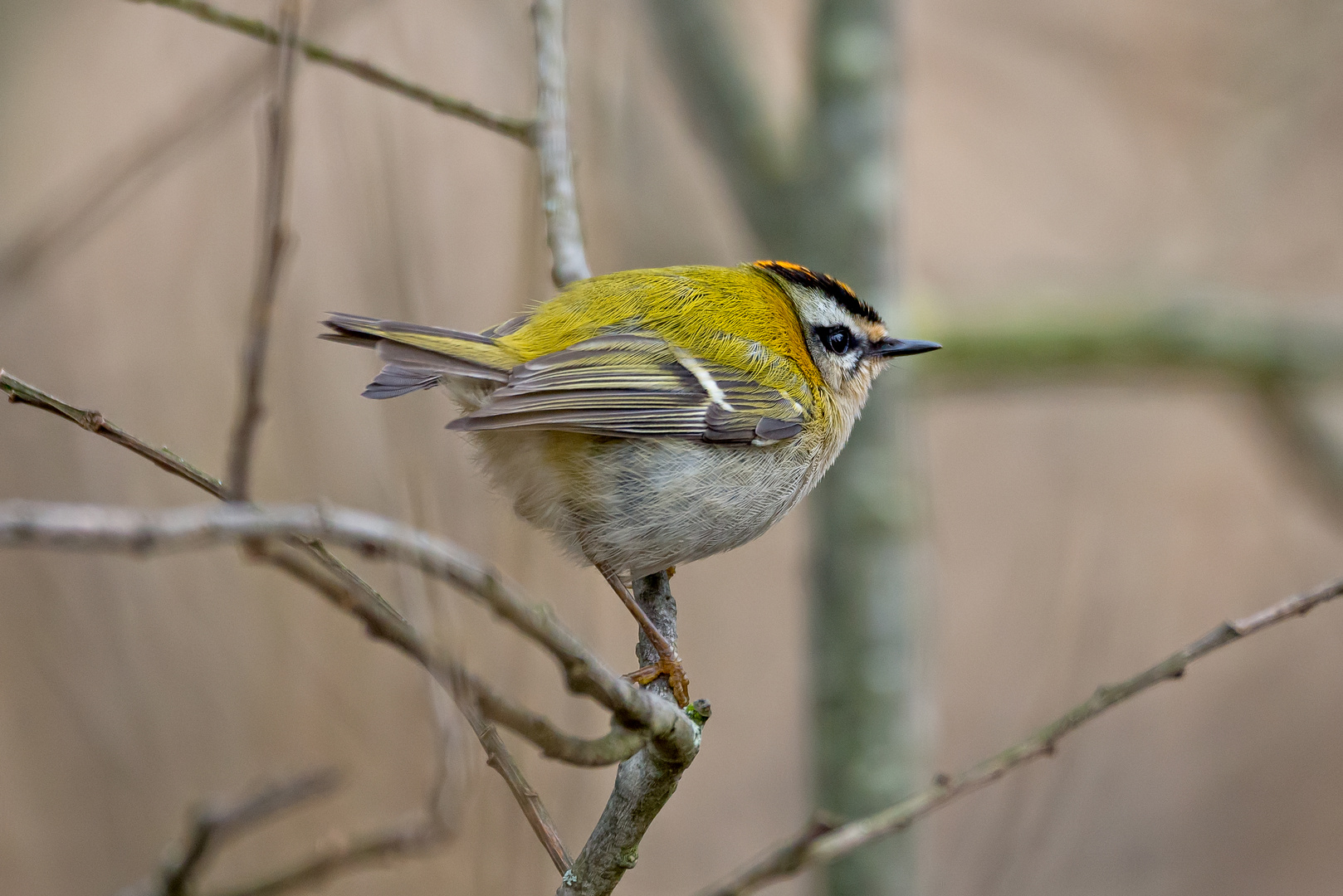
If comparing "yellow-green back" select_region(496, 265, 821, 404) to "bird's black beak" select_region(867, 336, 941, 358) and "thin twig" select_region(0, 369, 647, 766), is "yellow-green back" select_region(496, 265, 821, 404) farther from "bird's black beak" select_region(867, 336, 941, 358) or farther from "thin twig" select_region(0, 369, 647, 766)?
"thin twig" select_region(0, 369, 647, 766)

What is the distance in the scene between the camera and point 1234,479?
6500 mm

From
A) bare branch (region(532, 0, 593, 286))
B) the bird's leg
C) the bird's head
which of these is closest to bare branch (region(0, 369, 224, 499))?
the bird's leg

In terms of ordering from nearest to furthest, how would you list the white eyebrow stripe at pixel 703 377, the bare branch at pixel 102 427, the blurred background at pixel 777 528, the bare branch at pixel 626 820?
the bare branch at pixel 102 427
the bare branch at pixel 626 820
the white eyebrow stripe at pixel 703 377
the blurred background at pixel 777 528

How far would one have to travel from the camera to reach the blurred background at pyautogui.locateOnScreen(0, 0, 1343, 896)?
3307 millimetres

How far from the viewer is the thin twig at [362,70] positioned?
1.97 metres

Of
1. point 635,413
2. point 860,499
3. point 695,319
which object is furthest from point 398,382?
point 860,499

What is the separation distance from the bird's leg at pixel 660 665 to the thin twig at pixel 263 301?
4.54 feet

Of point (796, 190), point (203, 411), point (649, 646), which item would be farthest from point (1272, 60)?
point (203, 411)

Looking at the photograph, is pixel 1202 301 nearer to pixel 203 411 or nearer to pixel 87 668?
pixel 203 411

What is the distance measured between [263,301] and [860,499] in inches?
128

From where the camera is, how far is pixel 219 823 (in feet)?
3.00

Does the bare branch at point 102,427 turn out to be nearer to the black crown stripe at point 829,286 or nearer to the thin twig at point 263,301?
the thin twig at point 263,301

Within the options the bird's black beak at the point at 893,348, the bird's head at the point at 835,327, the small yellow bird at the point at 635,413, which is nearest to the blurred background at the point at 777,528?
the small yellow bird at the point at 635,413

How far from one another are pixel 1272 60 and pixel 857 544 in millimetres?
2832
